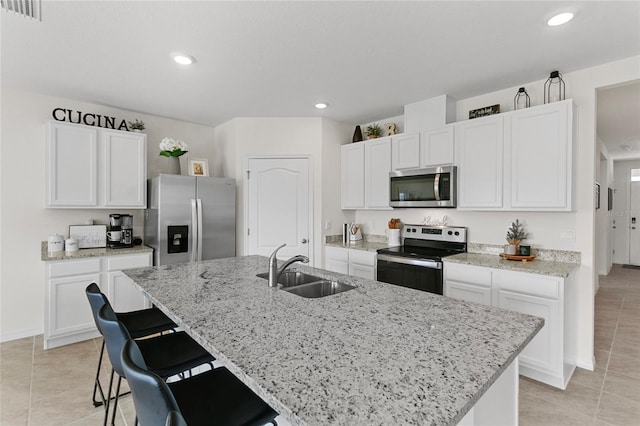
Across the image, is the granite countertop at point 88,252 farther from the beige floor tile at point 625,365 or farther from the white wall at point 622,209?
the white wall at point 622,209

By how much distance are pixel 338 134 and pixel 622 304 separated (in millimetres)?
4598

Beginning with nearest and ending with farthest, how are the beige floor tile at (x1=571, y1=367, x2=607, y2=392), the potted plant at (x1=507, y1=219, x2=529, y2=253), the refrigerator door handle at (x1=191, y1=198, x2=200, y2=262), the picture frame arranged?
1. the beige floor tile at (x1=571, y1=367, x2=607, y2=392)
2. the potted plant at (x1=507, y1=219, x2=529, y2=253)
3. the refrigerator door handle at (x1=191, y1=198, x2=200, y2=262)
4. the picture frame

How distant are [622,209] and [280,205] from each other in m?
8.07

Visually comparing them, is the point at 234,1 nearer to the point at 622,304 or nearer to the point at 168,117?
the point at 168,117

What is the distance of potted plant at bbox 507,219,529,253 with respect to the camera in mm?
2916

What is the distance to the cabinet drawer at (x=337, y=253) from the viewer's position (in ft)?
13.0

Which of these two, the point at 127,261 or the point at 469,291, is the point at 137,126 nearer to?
the point at 127,261

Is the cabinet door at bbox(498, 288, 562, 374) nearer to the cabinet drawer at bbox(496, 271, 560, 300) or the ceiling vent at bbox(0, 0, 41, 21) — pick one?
the cabinet drawer at bbox(496, 271, 560, 300)

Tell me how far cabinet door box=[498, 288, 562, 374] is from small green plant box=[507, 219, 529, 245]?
58cm

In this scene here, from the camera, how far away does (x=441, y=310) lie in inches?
56.7

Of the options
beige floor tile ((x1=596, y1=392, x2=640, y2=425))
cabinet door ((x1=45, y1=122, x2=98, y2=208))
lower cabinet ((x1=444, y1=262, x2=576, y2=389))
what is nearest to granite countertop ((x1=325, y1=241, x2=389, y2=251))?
lower cabinet ((x1=444, y1=262, x2=576, y2=389))

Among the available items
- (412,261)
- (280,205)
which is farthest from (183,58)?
(412,261)

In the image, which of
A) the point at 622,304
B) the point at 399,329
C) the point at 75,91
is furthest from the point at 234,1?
the point at 622,304

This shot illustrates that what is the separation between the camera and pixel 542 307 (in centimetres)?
242
